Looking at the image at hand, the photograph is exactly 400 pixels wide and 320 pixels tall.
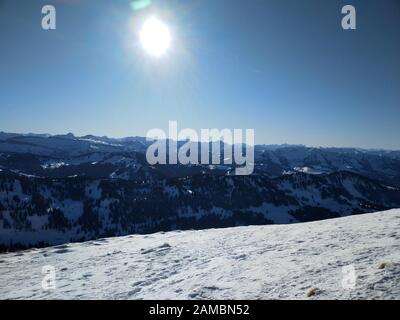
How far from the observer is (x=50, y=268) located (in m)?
21.6

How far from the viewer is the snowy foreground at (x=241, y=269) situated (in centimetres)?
1188

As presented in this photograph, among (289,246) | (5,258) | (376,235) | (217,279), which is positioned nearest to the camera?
(217,279)

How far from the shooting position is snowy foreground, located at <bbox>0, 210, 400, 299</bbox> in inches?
468

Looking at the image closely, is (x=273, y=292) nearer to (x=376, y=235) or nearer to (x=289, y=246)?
(x=289, y=246)

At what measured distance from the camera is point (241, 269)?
1579 centimetres

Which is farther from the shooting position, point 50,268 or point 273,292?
point 50,268

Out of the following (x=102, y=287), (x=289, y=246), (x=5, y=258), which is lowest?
(x=5, y=258)
